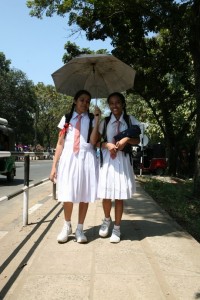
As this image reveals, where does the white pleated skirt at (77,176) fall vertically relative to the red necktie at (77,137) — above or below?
below

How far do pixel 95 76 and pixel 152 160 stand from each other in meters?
24.2

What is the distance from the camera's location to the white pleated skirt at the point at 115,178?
5180 mm

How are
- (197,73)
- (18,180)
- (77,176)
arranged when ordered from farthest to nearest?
(18,180), (197,73), (77,176)

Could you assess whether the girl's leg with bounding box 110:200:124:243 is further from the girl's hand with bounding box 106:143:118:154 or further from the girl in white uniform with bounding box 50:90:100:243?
the girl's hand with bounding box 106:143:118:154

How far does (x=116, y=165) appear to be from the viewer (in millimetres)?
5238

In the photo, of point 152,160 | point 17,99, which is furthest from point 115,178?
point 17,99

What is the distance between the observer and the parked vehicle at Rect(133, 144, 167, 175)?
29344mm

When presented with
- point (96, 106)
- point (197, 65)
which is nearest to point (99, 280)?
point (96, 106)

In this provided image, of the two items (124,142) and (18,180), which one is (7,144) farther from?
(124,142)

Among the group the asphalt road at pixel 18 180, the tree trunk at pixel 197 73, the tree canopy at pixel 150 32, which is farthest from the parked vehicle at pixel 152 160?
the tree trunk at pixel 197 73

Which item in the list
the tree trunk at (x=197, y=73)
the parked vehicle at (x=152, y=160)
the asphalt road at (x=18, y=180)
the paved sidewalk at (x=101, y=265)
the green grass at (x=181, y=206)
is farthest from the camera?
the parked vehicle at (x=152, y=160)

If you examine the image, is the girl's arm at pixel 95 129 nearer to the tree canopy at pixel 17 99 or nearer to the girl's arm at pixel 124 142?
the girl's arm at pixel 124 142

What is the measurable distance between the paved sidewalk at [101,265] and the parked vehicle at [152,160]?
74.7ft

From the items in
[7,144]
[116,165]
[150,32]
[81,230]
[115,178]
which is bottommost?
[81,230]
